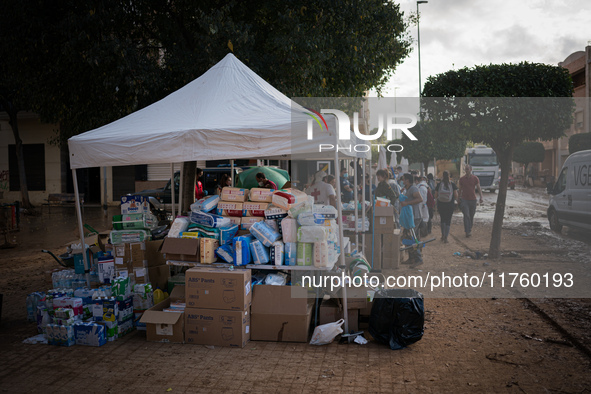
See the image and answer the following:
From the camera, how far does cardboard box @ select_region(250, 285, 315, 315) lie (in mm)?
5531

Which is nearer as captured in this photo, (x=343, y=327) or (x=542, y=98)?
(x=343, y=327)

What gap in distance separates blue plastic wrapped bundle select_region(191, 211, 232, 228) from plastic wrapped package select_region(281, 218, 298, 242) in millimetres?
811

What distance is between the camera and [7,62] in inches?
377

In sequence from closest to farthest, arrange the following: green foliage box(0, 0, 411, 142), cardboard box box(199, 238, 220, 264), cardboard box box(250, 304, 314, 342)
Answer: cardboard box box(250, 304, 314, 342) → cardboard box box(199, 238, 220, 264) → green foliage box(0, 0, 411, 142)

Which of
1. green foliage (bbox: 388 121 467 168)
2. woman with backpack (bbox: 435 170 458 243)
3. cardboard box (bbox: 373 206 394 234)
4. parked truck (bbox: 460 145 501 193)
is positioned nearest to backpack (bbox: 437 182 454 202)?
woman with backpack (bbox: 435 170 458 243)

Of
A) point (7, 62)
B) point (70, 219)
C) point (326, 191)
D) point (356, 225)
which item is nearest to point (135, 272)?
point (356, 225)

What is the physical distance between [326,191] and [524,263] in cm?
508

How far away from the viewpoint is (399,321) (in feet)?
17.3

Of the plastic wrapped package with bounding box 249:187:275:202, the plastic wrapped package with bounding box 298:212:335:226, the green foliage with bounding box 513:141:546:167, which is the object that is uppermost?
the green foliage with bounding box 513:141:546:167

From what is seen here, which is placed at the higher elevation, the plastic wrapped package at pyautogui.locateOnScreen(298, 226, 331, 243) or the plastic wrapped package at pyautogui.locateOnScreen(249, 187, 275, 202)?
the plastic wrapped package at pyautogui.locateOnScreen(249, 187, 275, 202)

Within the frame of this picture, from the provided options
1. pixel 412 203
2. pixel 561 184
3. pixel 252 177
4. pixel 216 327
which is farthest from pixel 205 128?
pixel 561 184

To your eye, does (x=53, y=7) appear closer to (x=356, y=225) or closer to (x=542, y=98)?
(x=356, y=225)

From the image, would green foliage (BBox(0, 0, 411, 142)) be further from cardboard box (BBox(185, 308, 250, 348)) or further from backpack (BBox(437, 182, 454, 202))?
cardboard box (BBox(185, 308, 250, 348))

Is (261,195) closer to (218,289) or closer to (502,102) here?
(218,289)
